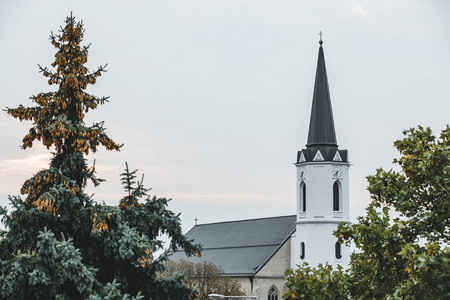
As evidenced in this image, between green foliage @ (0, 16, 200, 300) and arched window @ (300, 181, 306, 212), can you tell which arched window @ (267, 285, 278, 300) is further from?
green foliage @ (0, 16, 200, 300)

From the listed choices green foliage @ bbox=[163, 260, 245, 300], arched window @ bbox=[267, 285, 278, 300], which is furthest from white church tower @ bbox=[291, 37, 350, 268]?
green foliage @ bbox=[163, 260, 245, 300]

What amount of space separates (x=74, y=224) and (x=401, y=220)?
8.93m

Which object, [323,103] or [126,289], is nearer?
[126,289]

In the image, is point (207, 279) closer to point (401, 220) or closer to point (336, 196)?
point (336, 196)

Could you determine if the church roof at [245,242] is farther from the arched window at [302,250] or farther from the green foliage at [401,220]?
the green foliage at [401,220]

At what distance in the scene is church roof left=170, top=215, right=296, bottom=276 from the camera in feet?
257

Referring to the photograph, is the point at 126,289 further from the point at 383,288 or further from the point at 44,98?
the point at 383,288

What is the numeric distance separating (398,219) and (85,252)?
8769 millimetres

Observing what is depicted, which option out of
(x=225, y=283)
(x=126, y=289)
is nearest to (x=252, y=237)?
(x=225, y=283)

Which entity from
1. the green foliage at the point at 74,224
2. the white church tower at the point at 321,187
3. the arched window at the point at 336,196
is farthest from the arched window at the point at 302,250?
the green foliage at the point at 74,224

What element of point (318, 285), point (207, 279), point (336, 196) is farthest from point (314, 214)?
point (318, 285)

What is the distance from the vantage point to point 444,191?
757 inches

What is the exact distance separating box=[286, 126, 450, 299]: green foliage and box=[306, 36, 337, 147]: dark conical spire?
53.7m

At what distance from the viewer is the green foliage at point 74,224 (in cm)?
1864
